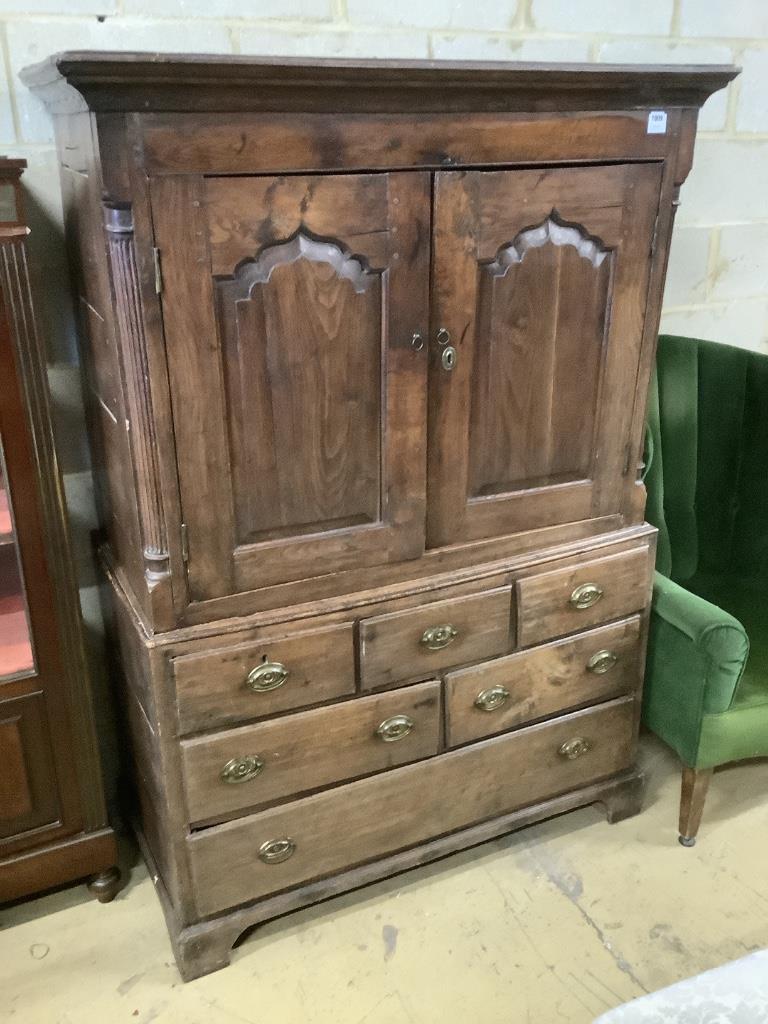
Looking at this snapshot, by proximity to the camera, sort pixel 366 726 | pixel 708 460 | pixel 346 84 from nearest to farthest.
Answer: pixel 346 84 < pixel 366 726 < pixel 708 460

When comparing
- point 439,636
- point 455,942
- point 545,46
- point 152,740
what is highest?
point 545,46

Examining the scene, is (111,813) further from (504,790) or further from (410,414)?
(410,414)

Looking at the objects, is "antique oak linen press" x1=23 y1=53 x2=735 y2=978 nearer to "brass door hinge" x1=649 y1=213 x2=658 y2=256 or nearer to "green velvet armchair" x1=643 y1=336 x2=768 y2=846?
"brass door hinge" x1=649 y1=213 x2=658 y2=256

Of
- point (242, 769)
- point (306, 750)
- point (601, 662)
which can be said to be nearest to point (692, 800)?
point (601, 662)

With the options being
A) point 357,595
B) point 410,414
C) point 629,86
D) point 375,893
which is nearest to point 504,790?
point 375,893

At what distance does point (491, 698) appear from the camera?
74.3 inches

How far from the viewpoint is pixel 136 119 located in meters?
1.29

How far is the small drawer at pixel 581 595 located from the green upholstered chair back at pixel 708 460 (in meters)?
0.27

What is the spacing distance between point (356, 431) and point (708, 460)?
1.17 m

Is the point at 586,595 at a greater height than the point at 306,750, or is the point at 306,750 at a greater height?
the point at 586,595

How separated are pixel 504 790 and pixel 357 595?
631 mm

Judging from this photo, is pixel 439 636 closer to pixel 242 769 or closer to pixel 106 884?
pixel 242 769

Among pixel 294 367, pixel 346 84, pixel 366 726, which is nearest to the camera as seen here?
pixel 346 84

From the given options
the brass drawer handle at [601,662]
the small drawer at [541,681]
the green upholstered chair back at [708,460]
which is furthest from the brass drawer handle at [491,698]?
the green upholstered chair back at [708,460]
